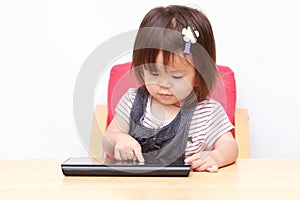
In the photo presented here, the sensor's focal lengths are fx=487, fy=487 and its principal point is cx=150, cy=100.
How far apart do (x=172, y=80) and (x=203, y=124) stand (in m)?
0.17

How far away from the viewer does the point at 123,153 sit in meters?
1.09

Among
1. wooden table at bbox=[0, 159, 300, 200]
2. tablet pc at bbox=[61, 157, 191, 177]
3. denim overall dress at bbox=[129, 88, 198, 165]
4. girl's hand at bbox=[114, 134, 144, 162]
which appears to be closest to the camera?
wooden table at bbox=[0, 159, 300, 200]

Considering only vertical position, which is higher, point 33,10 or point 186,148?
point 33,10

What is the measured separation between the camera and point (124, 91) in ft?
4.67

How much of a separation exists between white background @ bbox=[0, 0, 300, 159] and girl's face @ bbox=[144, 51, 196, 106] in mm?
566

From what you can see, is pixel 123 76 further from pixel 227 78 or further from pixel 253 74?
pixel 253 74

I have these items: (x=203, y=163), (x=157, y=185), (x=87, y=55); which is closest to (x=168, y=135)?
(x=203, y=163)

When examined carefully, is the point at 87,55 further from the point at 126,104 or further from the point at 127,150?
the point at 127,150

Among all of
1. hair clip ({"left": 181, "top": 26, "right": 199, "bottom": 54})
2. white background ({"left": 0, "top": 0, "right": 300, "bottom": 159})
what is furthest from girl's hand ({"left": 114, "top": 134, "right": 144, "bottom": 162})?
white background ({"left": 0, "top": 0, "right": 300, "bottom": 159})

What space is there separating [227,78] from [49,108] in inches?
26.5

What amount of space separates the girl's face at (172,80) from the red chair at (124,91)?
187mm

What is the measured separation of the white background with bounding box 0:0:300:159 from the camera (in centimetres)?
174

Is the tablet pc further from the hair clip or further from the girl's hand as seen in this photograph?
the hair clip

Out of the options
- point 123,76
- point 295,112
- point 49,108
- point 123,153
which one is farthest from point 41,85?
point 295,112
